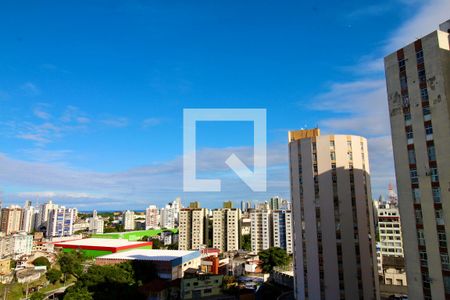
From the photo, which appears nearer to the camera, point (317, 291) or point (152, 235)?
point (317, 291)

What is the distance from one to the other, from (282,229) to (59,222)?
69588mm

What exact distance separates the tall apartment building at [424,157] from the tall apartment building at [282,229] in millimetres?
46904

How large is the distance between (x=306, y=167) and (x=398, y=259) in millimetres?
25858

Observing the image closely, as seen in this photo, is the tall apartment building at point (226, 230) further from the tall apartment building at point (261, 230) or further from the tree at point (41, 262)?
the tree at point (41, 262)

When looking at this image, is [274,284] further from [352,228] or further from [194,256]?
[352,228]

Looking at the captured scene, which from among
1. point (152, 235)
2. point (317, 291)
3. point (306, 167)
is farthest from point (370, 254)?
point (152, 235)

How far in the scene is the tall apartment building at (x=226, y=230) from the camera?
215 feet

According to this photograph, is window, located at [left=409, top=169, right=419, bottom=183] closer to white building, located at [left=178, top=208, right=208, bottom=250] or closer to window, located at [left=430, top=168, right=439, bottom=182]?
window, located at [left=430, top=168, right=439, bottom=182]

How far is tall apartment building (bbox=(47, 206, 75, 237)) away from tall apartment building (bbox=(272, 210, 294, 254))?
6770 centimetres

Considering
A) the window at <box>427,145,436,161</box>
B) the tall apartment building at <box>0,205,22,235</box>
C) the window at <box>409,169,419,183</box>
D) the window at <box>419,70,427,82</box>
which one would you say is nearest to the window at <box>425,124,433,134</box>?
the window at <box>427,145,436,161</box>

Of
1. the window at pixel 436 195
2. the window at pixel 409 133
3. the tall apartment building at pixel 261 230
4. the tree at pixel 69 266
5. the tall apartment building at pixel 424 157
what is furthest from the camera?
the tall apartment building at pixel 261 230

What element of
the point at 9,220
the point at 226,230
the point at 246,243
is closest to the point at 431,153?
the point at 226,230

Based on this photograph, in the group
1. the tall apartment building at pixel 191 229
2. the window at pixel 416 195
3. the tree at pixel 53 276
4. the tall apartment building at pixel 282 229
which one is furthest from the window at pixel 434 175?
the tall apartment building at pixel 191 229

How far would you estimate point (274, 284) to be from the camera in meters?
37.9
